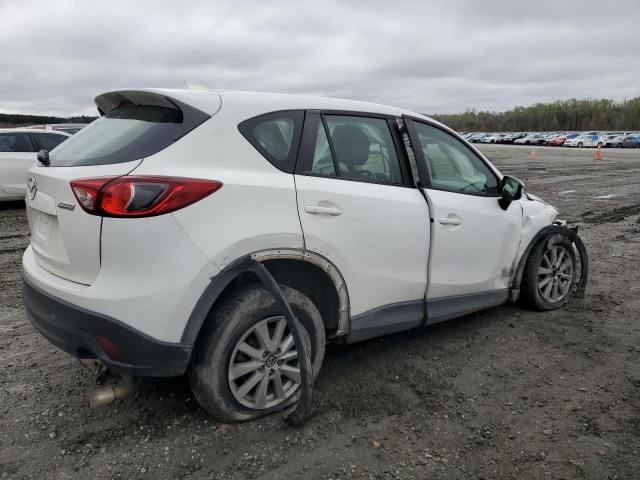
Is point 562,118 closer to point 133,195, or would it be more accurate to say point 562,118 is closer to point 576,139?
point 576,139

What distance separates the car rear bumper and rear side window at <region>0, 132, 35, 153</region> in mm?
9025

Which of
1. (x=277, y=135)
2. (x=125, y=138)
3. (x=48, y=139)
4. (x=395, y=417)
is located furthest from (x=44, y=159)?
(x=48, y=139)

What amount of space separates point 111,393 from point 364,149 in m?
2.02

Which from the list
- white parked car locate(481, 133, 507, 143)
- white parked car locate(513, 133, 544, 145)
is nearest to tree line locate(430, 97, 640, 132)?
white parked car locate(481, 133, 507, 143)

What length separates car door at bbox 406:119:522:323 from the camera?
11.4 ft

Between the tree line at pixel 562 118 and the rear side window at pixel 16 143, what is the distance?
90.6 m

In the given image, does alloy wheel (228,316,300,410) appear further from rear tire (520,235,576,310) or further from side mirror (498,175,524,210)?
rear tire (520,235,576,310)

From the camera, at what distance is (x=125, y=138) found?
103 inches

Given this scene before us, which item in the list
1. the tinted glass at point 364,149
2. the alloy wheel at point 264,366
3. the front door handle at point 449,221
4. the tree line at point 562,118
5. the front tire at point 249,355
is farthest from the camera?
the tree line at point 562,118

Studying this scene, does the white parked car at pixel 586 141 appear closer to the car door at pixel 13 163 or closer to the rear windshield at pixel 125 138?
the car door at pixel 13 163

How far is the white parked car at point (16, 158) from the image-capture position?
32.3 feet

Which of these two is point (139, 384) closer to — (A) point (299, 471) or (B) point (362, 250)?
(A) point (299, 471)

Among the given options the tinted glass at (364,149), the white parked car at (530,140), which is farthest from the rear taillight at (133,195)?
the white parked car at (530,140)

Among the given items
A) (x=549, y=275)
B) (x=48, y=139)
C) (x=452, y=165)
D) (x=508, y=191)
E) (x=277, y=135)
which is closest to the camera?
(x=277, y=135)
